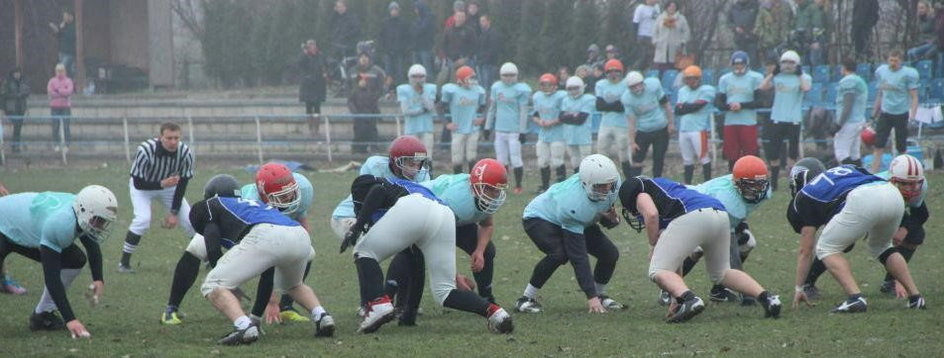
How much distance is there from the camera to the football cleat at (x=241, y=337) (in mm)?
8109

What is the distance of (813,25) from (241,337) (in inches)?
604

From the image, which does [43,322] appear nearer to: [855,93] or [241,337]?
[241,337]

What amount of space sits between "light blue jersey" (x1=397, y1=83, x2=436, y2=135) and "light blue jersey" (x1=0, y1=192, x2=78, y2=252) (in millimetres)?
10595

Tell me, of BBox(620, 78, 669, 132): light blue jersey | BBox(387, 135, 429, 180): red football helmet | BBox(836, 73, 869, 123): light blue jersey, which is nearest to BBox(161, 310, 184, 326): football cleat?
BBox(387, 135, 429, 180): red football helmet

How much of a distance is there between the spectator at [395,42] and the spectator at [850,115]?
9.41m

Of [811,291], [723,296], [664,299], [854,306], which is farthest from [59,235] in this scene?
[811,291]

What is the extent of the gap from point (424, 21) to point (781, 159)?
7.63m

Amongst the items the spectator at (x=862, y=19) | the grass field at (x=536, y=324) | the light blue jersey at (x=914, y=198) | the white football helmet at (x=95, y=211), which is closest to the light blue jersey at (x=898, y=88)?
the spectator at (x=862, y=19)

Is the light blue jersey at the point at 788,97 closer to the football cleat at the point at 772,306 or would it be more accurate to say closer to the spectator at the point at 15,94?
the football cleat at the point at 772,306

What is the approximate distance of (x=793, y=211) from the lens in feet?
31.1

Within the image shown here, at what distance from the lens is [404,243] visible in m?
8.63

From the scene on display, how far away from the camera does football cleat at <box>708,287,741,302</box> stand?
33.3 ft

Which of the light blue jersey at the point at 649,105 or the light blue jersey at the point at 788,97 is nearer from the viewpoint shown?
the light blue jersey at the point at 788,97

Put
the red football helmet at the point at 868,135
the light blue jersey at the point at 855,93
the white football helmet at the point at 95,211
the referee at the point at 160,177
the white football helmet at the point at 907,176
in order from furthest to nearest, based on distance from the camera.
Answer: the red football helmet at the point at 868,135 < the light blue jersey at the point at 855,93 < the referee at the point at 160,177 < the white football helmet at the point at 907,176 < the white football helmet at the point at 95,211
